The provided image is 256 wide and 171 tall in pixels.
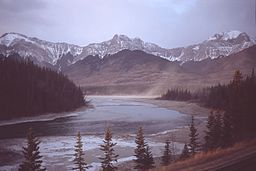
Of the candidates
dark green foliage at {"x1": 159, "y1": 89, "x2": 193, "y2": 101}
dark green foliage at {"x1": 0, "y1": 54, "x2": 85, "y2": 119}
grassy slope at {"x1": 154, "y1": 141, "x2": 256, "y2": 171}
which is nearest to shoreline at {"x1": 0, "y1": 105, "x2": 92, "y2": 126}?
dark green foliage at {"x1": 0, "y1": 54, "x2": 85, "y2": 119}

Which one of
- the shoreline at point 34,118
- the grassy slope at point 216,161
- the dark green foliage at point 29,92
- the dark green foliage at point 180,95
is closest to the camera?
the grassy slope at point 216,161

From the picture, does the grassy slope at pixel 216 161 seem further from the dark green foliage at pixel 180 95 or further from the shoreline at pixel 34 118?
the dark green foliage at pixel 180 95

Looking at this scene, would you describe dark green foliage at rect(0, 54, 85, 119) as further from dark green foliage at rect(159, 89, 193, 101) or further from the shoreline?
dark green foliage at rect(159, 89, 193, 101)

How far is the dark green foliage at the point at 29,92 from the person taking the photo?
82856mm

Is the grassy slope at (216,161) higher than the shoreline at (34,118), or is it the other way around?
the grassy slope at (216,161)

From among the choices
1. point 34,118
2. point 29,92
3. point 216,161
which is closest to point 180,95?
point 29,92

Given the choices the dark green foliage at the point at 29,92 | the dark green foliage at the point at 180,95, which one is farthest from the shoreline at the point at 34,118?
the dark green foliage at the point at 180,95

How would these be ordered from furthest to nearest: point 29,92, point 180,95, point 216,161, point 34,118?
point 180,95, point 29,92, point 34,118, point 216,161

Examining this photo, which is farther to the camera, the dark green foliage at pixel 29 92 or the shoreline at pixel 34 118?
the dark green foliage at pixel 29 92

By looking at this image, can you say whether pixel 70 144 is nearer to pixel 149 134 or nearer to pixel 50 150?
pixel 50 150

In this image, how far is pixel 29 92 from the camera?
3548 inches

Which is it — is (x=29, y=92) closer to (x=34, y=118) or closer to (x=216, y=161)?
(x=34, y=118)

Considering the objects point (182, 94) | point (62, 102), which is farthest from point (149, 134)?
point (182, 94)

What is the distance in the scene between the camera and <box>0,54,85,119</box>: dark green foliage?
8286 cm
